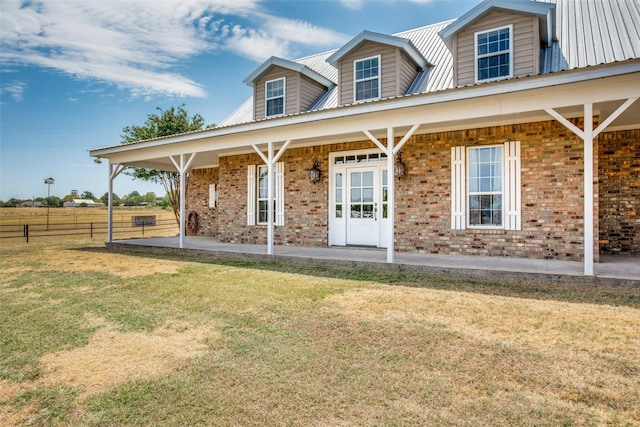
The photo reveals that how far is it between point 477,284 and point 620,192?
189 inches

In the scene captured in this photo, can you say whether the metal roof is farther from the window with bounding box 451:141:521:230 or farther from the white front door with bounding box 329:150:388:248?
the white front door with bounding box 329:150:388:248

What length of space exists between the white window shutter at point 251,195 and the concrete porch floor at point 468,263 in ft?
6.52

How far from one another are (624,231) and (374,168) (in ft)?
17.9

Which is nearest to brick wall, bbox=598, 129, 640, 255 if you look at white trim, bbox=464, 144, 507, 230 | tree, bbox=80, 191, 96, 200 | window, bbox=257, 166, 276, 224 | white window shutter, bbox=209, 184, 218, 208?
white trim, bbox=464, 144, 507, 230

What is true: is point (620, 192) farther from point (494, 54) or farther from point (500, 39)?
point (500, 39)

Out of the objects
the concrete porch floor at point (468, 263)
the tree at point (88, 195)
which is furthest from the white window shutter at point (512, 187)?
the tree at point (88, 195)

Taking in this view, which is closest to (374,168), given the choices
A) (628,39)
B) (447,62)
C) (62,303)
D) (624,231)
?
(447,62)

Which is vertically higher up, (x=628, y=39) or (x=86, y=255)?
(x=628, y=39)

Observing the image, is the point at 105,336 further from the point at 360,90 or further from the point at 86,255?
the point at 360,90

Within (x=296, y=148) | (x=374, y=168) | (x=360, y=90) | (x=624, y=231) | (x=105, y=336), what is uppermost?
(x=360, y=90)

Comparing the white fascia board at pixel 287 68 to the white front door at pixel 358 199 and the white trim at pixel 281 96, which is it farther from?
the white front door at pixel 358 199

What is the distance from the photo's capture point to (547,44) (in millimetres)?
8461

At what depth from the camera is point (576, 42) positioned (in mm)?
8500

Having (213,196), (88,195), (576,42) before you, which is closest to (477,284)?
(576,42)
